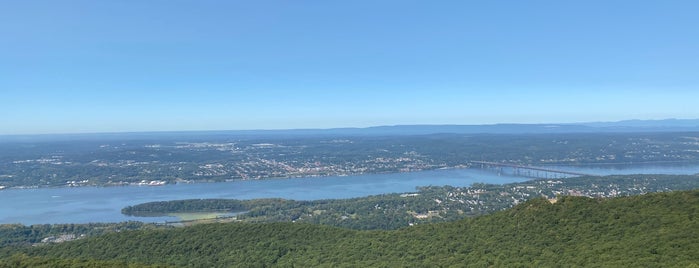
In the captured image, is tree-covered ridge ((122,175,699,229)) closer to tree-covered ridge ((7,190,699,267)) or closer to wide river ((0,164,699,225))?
wide river ((0,164,699,225))

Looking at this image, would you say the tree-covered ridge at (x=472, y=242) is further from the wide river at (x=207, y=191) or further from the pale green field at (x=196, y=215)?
the wide river at (x=207, y=191)

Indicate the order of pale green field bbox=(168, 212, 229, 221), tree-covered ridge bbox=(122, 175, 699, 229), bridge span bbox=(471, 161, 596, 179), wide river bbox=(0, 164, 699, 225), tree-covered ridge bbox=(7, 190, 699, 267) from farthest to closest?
bridge span bbox=(471, 161, 596, 179), wide river bbox=(0, 164, 699, 225), pale green field bbox=(168, 212, 229, 221), tree-covered ridge bbox=(122, 175, 699, 229), tree-covered ridge bbox=(7, 190, 699, 267)

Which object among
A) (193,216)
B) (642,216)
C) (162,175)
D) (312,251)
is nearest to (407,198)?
(193,216)

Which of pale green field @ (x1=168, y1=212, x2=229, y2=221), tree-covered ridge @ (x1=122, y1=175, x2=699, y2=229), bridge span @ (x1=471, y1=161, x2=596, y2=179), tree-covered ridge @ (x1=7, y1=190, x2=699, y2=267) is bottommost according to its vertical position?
pale green field @ (x1=168, y1=212, x2=229, y2=221)

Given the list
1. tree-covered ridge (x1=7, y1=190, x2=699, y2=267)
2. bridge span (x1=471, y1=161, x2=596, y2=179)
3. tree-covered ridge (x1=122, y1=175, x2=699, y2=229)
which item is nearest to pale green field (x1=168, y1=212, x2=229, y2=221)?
tree-covered ridge (x1=122, y1=175, x2=699, y2=229)

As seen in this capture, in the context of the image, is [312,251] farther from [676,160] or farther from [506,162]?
[676,160]

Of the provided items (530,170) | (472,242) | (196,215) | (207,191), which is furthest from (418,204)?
(530,170)

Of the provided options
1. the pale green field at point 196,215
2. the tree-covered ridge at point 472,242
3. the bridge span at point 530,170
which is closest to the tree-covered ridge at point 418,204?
the pale green field at point 196,215

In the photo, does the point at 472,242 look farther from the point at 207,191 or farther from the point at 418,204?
the point at 207,191
